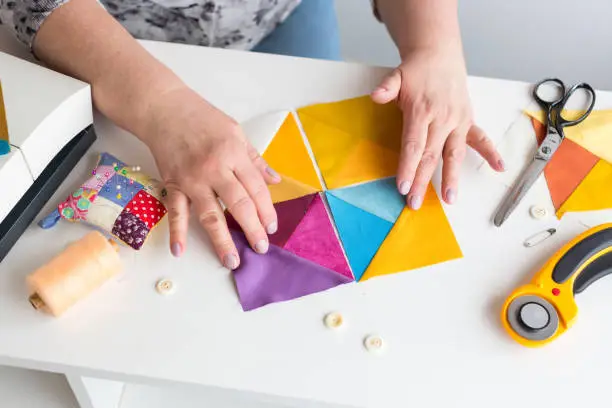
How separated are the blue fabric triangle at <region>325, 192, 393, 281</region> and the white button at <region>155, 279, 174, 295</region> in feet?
0.57

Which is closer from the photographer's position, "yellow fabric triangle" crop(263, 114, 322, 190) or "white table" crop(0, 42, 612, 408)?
"white table" crop(0, 42, 612, 408)

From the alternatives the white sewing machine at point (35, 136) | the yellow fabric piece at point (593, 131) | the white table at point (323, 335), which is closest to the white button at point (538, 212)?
the white table at point (323, 335)

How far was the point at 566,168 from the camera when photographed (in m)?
0.73

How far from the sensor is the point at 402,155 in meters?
0.71

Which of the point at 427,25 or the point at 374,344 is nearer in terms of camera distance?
the point at 374,344

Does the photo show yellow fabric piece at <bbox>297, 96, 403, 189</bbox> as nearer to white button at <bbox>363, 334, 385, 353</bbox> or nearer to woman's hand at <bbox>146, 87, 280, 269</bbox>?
woman's hand at <bbox>146, 87, 280, 269</bbox>

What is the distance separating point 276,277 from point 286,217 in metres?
0.07

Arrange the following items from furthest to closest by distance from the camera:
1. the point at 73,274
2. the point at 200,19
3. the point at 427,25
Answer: the point at 200,19 < the point at 427,25 < the point at 73,274

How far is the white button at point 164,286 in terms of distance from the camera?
609 millimetres

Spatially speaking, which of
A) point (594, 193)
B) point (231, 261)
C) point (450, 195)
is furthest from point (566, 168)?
point (231, 261)

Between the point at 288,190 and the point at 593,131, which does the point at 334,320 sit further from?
the point at 593,131

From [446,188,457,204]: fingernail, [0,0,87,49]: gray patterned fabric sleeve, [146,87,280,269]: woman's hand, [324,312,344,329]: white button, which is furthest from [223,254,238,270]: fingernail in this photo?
[0,0,87,49]: gray patterned fabric sleeve

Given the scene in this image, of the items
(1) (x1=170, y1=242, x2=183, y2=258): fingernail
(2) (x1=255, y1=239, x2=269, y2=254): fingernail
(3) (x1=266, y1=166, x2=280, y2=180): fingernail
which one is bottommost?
(1) (x1=170, y1=242, x2=183, y2=258): fingernail

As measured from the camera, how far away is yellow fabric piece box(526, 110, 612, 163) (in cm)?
74
